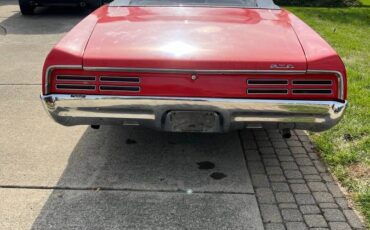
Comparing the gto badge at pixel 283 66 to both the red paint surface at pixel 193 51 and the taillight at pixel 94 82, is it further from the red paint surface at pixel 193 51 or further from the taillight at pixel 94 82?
the taillight at pixel 94 82

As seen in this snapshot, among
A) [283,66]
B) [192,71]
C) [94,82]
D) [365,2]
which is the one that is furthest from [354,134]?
[365,2]

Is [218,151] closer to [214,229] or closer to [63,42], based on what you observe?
[214,229]

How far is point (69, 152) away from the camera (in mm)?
4129

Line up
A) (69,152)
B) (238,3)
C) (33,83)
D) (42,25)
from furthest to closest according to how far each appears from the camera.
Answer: (42,25)
(33,83)
(238,3)
(69,152)

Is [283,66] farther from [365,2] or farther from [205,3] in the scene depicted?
[365,2]

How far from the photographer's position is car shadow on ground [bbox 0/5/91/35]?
9883 millimetres

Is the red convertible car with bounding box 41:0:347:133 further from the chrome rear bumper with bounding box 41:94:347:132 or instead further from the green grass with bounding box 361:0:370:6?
the green grass with bounding box 361:0:370:6

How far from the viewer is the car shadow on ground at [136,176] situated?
3188 millimetres

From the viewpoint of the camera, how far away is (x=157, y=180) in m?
3.64

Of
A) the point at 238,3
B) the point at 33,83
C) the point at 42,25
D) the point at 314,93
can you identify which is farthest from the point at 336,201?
the point at 42,25

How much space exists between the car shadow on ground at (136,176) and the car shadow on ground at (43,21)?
19.6ft

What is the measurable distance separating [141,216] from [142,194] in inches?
11.6

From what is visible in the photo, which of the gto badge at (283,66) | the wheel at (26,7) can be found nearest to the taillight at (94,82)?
the gto badge at (283,66)

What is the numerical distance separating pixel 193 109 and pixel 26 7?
31.5ft
